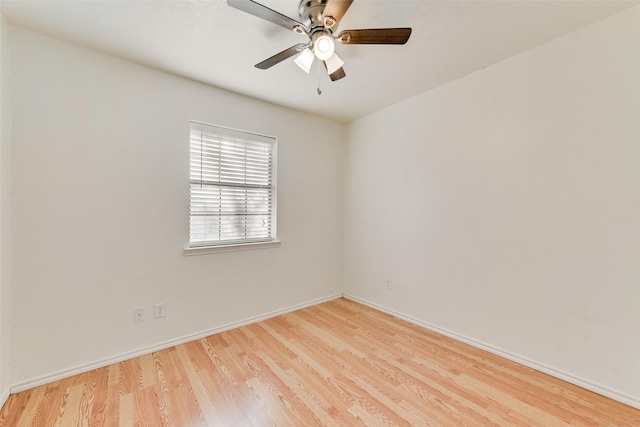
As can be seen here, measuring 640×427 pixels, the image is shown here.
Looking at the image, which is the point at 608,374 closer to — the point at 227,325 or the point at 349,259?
the point at 349,259

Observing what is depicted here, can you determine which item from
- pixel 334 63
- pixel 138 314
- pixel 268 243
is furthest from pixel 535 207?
pixel 138 314

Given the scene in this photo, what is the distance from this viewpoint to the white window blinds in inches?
103

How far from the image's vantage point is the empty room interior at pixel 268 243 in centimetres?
167

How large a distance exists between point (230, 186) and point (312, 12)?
1.79 m

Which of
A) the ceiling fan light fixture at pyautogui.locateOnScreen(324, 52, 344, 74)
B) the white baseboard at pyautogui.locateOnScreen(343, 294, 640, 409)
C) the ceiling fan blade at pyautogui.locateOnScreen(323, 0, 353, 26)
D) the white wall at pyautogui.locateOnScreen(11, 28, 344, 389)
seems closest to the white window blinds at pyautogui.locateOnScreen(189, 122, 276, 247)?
the white wall at pyautogui.locateOnScreen(11, 28, 344, 389)

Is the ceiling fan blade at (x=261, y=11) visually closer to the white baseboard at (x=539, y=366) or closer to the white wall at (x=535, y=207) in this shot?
the white wall at (x=535, y=207)

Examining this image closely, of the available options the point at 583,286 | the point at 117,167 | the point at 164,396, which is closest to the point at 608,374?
the point at 583,286

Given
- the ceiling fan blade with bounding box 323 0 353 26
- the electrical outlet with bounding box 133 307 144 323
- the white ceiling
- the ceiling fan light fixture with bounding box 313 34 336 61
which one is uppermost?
the white ceiling

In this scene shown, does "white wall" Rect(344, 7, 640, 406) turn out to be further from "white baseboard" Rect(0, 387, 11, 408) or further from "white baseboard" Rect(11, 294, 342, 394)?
"white baseboard" Rect(0, 387, 11, 408)

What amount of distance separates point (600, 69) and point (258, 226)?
3061 millimetres

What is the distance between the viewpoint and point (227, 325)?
2.73 meters

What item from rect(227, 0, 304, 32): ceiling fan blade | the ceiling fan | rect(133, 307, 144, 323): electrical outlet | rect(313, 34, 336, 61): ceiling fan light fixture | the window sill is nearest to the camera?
rect(227, 0, 304, 32): ceiling fan blade

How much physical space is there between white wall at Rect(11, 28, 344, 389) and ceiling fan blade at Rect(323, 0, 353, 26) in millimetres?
1611

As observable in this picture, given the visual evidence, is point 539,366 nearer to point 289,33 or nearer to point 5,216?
point 289,33
